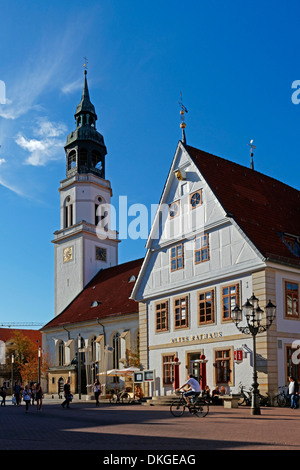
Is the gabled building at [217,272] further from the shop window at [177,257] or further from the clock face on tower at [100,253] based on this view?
the clock face on tower at [100,253]

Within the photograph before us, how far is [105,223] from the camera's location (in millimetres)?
66750

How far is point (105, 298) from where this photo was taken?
55.1 meters

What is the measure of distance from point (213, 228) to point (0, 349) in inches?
2455

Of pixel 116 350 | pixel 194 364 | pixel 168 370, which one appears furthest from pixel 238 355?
pixel 116 350

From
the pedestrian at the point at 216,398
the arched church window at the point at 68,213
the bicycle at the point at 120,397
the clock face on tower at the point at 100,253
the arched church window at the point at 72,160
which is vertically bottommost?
the bicycle at the point at 120,397

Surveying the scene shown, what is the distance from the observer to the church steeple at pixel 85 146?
66188 mm

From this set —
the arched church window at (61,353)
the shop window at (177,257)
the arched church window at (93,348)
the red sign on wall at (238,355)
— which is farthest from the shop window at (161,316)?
the arched church window at (61,353)

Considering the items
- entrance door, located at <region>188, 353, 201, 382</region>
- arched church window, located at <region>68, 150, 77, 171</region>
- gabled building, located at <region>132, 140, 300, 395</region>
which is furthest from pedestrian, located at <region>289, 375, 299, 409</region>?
arched church window, located at <region>68, 150, 77, 171</region>

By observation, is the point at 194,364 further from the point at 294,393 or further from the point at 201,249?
the point at 294,393

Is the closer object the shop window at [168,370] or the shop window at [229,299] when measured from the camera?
the shop window at [229,299]

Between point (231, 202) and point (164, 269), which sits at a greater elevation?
point (231, 202)

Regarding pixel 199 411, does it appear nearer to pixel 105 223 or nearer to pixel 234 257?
pixel 234 257

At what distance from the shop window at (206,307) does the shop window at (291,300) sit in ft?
14.4
